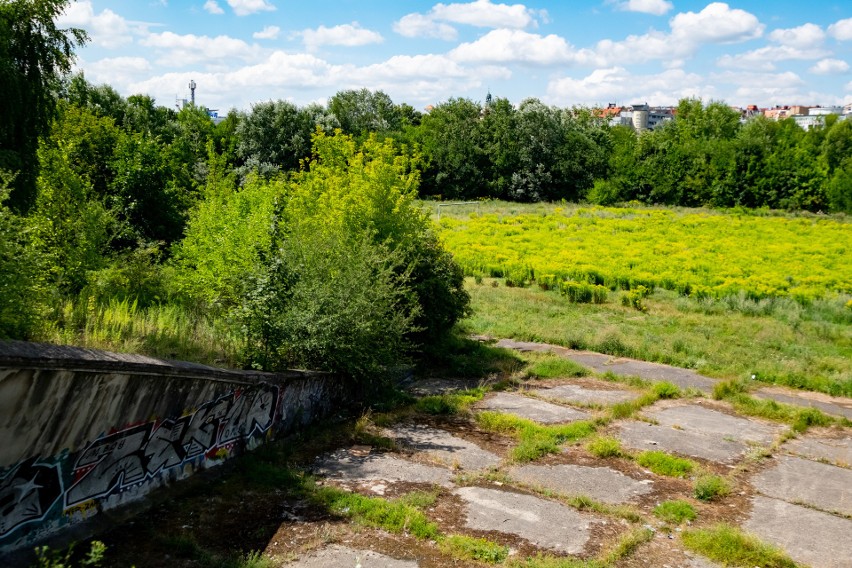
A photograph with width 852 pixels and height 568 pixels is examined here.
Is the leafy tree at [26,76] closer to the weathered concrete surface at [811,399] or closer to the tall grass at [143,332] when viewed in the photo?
the tall grass at [143,332]

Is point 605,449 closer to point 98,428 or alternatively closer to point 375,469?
point 375,469

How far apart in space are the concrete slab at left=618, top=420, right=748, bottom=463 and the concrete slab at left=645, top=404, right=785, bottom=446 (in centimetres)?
28

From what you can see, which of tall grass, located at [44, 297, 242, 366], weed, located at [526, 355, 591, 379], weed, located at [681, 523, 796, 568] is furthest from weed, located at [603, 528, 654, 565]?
weed, located at [526, 355, 591, 379]

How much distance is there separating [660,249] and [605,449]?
26435 millimetres

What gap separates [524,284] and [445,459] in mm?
17565

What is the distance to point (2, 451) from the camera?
22.5 feet

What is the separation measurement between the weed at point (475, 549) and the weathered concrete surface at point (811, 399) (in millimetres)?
9776

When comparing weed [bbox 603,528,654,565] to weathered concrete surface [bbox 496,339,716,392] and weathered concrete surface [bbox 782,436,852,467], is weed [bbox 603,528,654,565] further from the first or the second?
weathered concrete surface [bbox 496,339,716,392]

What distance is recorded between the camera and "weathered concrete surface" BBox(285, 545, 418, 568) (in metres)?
7.79

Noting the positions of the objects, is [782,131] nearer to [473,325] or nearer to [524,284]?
[524,284]

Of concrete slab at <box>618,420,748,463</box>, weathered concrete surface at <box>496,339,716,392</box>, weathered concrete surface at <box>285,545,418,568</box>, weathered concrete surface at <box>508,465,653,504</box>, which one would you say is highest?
weathered concrete surface at <box>285,545,418,568</box>

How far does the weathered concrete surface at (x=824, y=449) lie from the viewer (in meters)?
12.1

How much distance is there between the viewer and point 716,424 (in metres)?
13.6

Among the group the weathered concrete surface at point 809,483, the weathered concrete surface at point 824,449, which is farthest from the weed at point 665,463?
the weathered concrete surface at point 824,449
